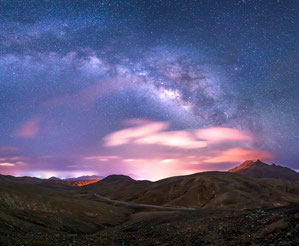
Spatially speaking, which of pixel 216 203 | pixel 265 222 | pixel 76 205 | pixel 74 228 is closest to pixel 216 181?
pixel 216 203

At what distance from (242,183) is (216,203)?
37679 mm

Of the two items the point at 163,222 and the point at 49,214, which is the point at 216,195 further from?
the point at 49,214

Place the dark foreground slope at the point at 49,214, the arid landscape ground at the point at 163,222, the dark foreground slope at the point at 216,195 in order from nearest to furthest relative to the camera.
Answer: the arid landscape ground at the point at 163,222, the dark foreground slope at the point at 49,214, the dark foreground slope at the point at 216,195

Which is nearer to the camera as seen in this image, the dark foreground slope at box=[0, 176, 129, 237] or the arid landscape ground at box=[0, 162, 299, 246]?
the arid landscape ground at box=[0, 162, 299, 246]

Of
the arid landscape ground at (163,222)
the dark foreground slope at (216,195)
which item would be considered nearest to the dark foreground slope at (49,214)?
the arid landscape ground at (163,222)

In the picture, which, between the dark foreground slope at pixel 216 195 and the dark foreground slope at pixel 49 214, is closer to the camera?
the dark foreground slope at pixel 49 214

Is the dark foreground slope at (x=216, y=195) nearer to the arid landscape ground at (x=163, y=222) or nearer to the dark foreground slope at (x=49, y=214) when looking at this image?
the arid landscape ground at (x=163, y=222)

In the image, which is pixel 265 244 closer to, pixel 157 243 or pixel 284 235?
pixel 284 235

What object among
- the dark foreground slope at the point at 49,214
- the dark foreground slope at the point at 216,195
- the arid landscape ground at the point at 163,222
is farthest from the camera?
the dark foreground slope at the point at 216,195

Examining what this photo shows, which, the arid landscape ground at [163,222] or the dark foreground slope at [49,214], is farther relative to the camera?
the dark foreground slope at [49,214]

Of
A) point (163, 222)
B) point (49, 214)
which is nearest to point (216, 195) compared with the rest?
point (163, 222)

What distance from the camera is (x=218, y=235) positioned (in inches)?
792

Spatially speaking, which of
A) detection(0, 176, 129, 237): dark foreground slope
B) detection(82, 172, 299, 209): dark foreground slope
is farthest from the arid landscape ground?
detection(82, 172, 299, 209): dark foreground slope

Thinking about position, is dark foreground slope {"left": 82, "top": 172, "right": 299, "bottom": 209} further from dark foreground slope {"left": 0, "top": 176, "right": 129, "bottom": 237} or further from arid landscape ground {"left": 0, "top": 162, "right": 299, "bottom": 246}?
dark foreground slope {"left": 0, "top": 176, "right": 129, "bottom": 237}
